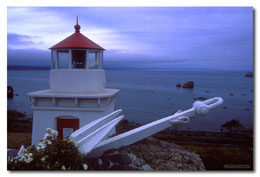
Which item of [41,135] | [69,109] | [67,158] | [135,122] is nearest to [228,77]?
[135,122]

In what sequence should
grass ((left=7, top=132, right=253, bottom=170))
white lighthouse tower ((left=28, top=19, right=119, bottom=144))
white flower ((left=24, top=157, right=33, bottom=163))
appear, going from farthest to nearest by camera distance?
white lighthouse tower ((left=28, top=19, right=119, bottom=144)), grass ((left=7, top=132, right=253, bottom=170)), white flower ((left=24, top=157, right=33, bottom=163))

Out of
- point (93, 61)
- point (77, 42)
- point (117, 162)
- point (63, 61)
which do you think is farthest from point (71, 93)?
point (117, 162)

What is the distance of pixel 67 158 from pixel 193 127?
4971mm

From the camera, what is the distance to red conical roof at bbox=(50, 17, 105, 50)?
5.65 m

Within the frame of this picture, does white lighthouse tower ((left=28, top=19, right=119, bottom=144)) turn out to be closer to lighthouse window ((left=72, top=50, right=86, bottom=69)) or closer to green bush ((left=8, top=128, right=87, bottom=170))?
lighthouse window ((left=72, top=50, right=86, bottom=69))

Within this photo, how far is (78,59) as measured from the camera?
6000mm

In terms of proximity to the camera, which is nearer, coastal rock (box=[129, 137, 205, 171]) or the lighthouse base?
coastal rock (box=[129, 137, 205, 171])

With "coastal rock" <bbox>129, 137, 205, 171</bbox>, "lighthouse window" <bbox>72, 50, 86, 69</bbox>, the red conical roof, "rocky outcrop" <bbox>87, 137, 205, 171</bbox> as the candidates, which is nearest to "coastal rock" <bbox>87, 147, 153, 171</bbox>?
"rocky outcrop" <bbox>87, 137, 205, 171</bbox>

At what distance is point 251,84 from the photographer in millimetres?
5090

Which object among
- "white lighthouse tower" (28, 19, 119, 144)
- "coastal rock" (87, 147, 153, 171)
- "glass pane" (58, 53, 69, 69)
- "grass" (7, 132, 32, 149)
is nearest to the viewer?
"coastal rock" (87, 147, 153, 171)

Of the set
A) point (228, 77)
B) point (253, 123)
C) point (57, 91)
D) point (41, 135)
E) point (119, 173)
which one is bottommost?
point (119, 173)

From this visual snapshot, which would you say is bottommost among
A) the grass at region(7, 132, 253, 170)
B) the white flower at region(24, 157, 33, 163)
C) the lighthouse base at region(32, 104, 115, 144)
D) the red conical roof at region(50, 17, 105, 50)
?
the grass at region(7, 132, 253, 170)

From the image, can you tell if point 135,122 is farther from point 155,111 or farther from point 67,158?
point 67,158

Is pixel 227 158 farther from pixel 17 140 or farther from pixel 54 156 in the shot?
Answer: pixel 17 140
